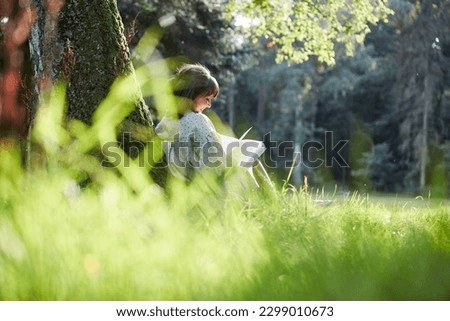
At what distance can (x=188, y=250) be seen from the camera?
320 cm

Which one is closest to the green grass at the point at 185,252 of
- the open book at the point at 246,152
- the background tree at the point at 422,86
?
the open book at the point at 246,152

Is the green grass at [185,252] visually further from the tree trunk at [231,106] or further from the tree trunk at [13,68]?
the tree trunk at [231,106]

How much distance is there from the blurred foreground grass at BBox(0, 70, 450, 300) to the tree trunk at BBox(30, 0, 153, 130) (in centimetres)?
124

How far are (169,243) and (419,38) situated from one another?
105 ft

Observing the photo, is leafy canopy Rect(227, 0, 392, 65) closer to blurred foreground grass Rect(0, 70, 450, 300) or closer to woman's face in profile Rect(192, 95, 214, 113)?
woman's face in profile Rect(192, 95, 214, 113)

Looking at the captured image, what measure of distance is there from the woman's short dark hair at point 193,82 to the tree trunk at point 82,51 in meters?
0.32

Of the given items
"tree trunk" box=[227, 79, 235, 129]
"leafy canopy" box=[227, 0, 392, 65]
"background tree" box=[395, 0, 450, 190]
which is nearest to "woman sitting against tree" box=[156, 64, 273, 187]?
"leafy canopy" box=[227, 0, 392, 65]

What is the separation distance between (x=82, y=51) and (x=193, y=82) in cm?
85

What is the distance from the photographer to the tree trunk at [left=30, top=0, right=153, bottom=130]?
5.04m

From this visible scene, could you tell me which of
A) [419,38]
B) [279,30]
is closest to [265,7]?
[279,30]

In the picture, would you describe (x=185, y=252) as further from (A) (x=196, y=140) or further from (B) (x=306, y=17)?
(B) (x=306, y=17)

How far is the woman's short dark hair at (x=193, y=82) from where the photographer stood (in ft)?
17.4

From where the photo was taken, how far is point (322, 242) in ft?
11.3

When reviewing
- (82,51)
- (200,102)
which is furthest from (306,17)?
(82,51)
